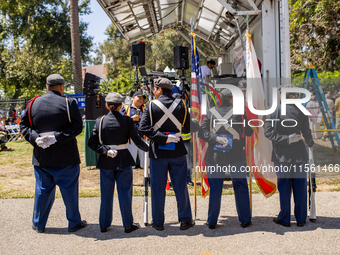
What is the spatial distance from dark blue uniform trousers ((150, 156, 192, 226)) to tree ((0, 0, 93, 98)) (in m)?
24.5

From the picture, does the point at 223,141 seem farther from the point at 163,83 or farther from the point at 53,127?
the point at 53,127

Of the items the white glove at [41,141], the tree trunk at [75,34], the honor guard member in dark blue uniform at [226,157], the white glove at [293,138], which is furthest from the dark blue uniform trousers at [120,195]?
the tree trunk at [75,34]

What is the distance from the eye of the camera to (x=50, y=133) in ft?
14.8

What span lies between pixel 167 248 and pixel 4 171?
285 inches

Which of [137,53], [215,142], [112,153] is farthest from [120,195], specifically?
[137,53]

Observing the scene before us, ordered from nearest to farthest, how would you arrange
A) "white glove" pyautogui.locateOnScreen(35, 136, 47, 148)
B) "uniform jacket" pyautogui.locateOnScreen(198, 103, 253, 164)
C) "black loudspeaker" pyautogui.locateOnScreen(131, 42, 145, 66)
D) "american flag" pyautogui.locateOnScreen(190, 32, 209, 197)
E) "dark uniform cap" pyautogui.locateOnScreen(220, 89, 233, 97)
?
"white glove" pyautogui.locateOnScreen(35, 136, 47, 148), "uniform jacket" pyautogui.locateOnScreen(198, 103, 253, 164), "dark uniform cap" pyautogui.locateOnScreen(220, 89, 233, 97), "american flag" pyautogui.locateOnScreen(190, 32, 209, 197), "black loudspeaker" pyautogui.locateOnScreen(131, 42, 145, 66)

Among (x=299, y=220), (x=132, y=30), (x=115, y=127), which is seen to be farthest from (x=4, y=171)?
(x=299, y=220)

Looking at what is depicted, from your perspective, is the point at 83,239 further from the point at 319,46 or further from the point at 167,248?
the point at 319,46

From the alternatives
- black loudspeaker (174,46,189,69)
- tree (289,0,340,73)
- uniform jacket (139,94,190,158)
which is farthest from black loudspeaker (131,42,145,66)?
tree (289,0,340,73)

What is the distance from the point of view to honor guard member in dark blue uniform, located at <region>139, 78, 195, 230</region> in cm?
464

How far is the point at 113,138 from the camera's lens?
4605mm

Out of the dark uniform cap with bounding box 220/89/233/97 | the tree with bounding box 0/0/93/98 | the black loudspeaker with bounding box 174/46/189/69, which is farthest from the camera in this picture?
the tree with bounding box 0/0/93/98

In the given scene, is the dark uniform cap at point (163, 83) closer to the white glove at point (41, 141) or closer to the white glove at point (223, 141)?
the white glove at point (223, 141)

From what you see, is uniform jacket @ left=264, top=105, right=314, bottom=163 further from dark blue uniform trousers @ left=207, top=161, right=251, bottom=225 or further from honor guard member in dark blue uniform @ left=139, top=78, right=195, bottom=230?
honor guard member in dark blue uniform @ left=139, top=78, right=195, bottom=230
